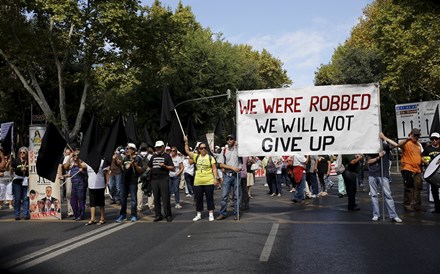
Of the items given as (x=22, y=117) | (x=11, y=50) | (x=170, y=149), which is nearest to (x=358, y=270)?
(x=170, y=149)

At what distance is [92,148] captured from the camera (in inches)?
415

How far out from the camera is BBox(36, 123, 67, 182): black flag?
33.5ft

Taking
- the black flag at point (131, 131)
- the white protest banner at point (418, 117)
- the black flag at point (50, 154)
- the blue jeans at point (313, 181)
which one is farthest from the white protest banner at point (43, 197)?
the white protest banner at point (418, 117)

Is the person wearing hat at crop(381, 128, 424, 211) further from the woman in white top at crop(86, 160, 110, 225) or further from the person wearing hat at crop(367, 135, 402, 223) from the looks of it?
the woman in white top at crop(86, 160, 110, 225)

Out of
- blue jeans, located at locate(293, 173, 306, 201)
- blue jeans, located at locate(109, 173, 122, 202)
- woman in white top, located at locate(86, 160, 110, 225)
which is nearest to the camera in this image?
woman in white top, located at locate(86, 160, 110, 225)

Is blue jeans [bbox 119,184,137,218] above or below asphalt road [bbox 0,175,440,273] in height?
above

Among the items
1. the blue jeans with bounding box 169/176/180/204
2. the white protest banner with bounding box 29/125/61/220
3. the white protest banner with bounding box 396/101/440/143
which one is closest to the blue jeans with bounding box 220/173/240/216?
the blue jeans with bounding box 169/176/180/204

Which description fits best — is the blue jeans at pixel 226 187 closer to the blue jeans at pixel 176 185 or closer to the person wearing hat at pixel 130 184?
the person wearing hat at pixel 130 184

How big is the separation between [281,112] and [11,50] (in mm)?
20916

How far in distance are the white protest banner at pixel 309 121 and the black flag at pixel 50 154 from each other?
3.87 meters

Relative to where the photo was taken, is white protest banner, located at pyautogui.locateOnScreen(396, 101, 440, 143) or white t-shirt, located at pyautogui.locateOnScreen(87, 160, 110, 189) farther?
white protest banner, located at pyautogui.locateOnScreen(396, 101, 440, 143)

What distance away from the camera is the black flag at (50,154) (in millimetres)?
10219

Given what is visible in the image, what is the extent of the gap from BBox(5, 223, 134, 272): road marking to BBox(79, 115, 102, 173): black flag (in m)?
1.29

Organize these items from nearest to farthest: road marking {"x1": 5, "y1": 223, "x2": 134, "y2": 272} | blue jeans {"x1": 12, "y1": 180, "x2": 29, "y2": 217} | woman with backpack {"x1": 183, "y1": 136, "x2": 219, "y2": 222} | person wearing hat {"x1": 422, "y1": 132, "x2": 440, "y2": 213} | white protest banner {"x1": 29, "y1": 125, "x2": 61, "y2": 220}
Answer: road marking {"x1": 5, "y1": 223, "x2": 134, "y2": 272}
woman with backpack {"x1": 183, "y1": 136, "x2": 219, "y2": 222}
person wearing hat {"x1": 422, "y1": 132, "x2": 440, "y2": 213}
white protest banner {"x1": 29, "y1": 125, "x2": 61, "y2": 220}
blue jeans {"x1": 12, "y1": 180, "x2": 29, "y2": 217}
